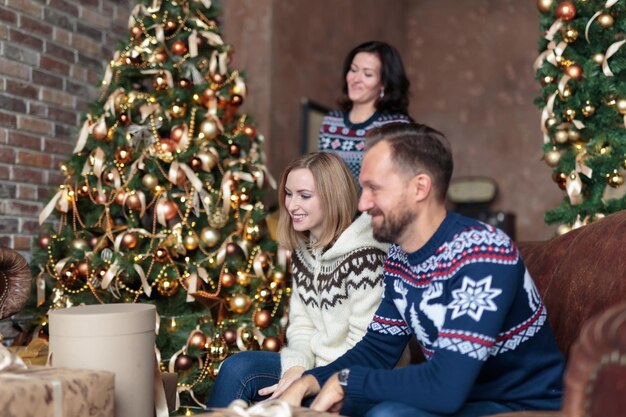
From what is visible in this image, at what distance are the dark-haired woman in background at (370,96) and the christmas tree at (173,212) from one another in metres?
0.44

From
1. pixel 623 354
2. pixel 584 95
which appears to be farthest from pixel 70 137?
pixel 623 354

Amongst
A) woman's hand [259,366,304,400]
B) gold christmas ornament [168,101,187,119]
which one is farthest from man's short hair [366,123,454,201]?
gold christmas ornament [168,101,187,119]

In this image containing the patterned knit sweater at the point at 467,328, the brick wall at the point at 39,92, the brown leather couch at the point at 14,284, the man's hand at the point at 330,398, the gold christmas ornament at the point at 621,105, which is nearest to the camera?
the patterned knit sweater at the point at 467,328

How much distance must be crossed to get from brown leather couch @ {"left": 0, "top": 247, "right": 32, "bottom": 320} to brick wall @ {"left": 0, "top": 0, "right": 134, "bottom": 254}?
114 centimetres

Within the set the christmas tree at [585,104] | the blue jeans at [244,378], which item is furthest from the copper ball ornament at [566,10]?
the blue jeans at [244,378]

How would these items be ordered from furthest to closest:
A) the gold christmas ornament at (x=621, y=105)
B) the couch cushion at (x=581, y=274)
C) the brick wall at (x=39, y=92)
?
the brick wall at (x=39, y=92) → the gold christmas ornament at (x=621, y=105) → the couch cushion at (x=581, y=274)

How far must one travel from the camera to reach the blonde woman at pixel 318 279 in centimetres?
214

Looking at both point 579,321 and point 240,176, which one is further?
point 240,176

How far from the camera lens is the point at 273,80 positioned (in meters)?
5.48

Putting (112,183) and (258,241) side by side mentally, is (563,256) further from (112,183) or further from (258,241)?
(112,183)

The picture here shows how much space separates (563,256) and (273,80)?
369cm

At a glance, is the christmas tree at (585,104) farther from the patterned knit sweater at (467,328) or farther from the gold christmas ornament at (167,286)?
the gold christmas ornament at (167,286)

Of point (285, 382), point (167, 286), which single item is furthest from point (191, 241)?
point (285, 382)

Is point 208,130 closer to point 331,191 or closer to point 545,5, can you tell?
point 331,191
